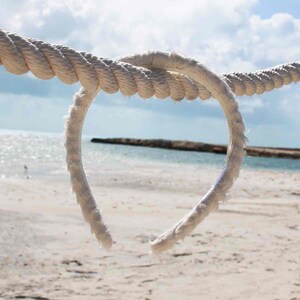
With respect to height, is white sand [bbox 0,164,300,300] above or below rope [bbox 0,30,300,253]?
below

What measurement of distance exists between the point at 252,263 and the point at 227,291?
100 cm

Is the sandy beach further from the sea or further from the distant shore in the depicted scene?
the distant shore

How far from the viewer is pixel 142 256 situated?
225 inches

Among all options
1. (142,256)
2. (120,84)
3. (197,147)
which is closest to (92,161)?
(142,256)

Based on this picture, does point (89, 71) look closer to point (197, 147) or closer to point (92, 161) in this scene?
point (92, 161)

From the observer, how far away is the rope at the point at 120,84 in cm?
135

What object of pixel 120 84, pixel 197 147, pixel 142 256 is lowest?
pixel 142 256

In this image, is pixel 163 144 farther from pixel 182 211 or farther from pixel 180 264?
pixel 180 264

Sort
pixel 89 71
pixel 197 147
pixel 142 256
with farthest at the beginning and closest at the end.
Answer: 1. pixel 197 147
2. pixel 142 256
3. pixel 89 71

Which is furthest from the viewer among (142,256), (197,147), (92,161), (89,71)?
(197,147)

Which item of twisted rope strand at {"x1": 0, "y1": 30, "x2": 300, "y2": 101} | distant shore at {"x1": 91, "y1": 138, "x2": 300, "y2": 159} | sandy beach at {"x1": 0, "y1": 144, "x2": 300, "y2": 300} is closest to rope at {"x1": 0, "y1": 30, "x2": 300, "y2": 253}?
twisted rope strand at {"x1": 0, "y1": 30, "x2": 300, "y2": 101}

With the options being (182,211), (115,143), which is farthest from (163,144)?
(182,211)

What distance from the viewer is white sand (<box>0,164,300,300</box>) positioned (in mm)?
4520

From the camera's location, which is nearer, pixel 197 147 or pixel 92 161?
pixel 92 161
